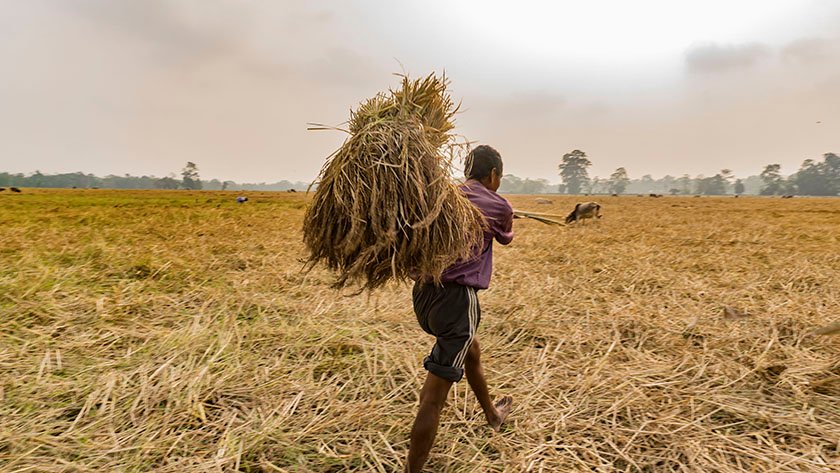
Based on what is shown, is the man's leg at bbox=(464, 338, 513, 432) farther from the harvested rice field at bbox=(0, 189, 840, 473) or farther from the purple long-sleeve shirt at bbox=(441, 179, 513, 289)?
the purple long-sleeve shirt at bbox=(441, 179, 513, 289)

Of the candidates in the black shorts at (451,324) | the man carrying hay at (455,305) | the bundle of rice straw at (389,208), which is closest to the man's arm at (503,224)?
the man carrying hay at (455,305)

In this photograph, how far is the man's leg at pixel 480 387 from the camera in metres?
2.30

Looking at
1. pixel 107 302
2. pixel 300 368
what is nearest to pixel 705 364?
pixel 300 368

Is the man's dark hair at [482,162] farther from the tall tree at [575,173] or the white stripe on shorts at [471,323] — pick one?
the tall tree at [575,173]

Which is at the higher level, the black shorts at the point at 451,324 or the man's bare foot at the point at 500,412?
the black shorts at the point at 451,324

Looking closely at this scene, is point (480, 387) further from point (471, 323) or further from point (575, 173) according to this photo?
point (575, 173)

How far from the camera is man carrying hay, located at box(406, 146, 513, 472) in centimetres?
195

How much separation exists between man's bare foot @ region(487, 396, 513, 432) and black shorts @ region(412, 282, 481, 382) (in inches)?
26.3

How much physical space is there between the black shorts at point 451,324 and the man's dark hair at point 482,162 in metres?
0.60

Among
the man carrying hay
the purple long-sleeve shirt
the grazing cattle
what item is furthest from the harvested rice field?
the grazing cattle

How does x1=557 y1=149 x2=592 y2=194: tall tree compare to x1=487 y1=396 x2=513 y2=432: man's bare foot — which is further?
x1=557 y1=149 x2=592 y2=194: tall tree

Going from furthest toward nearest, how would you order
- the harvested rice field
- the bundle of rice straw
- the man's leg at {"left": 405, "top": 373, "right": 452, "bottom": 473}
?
the harvested rice field → the man's leg at {"left": 405, "top": 373, "right": 452, "bottom": 473} → the bundle of rice straw

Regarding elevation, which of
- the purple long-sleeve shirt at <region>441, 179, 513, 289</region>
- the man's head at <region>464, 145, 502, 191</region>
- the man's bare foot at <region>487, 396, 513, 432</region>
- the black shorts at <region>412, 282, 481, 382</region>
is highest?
the man's head at <region>464, 145, 502, 191</region>

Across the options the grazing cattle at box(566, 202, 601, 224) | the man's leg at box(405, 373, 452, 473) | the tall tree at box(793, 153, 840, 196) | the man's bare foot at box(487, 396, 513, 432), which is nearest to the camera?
the man's leg at box(405, 373, 452, 473)
